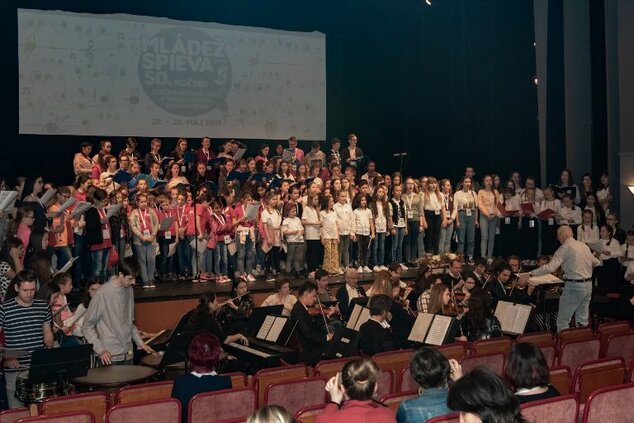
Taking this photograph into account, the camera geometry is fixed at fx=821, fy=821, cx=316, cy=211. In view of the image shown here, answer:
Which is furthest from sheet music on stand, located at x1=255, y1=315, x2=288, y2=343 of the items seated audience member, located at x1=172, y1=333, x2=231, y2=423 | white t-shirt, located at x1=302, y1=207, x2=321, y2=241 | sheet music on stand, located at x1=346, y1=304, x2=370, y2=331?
white t-shirt, located at x1=302, y1=207, x2=321, y2=241

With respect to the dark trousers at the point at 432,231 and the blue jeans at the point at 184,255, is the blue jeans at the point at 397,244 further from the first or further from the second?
the blue jeans at the point at 184,255

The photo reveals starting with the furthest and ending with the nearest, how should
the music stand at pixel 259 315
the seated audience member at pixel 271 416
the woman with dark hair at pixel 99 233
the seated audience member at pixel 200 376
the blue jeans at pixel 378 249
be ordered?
the blue jeans at pixel 378 249 < the woman with dark hair at pixel 99 233 < the music stand at pixel 259 315 < the seated audience member at pixel 200 376 < the seated audience member at pixel 271 416

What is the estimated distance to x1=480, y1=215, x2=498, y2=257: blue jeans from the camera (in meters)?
15.1

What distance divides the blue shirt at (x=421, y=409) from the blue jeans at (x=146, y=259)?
7.83 metres

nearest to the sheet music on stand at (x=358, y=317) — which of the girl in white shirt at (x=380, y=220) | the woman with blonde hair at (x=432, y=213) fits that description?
the girl in white shirt at (x=380, y=220)

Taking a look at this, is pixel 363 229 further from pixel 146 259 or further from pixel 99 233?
pixel 99 233

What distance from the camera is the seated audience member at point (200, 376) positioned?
5270mm

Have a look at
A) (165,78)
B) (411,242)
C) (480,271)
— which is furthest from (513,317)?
(165,78)

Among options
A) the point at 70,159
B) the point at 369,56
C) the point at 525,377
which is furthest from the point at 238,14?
the point at 525,377

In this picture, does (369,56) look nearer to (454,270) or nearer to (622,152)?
(622,152)

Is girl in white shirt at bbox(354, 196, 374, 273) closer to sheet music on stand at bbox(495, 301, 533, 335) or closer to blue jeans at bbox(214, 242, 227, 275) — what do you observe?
blue jeans at bbox(214, 242, 227, 275)

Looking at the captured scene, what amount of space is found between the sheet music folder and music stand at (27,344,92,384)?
11.0 feet

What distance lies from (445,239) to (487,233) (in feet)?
2.94

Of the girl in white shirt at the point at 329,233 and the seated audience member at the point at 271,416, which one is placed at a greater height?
the girl in white shirt at the point at 329,233
